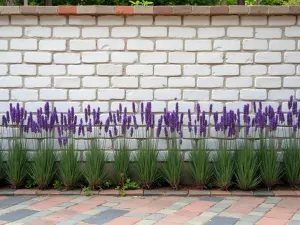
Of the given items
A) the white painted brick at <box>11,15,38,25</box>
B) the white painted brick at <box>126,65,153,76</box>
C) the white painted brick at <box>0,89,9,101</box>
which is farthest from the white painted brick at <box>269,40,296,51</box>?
the white painted brick at <box>0,89,9,101</box>

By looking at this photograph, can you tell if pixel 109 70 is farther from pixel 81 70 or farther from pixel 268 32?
pixel 268 32

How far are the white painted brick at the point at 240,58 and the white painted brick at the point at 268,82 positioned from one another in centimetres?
25

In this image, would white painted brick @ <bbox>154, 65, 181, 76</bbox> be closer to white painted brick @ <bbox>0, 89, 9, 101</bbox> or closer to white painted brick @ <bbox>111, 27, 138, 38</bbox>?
white painted brick @ <bbox>111, 27, 138, 38</bbox>

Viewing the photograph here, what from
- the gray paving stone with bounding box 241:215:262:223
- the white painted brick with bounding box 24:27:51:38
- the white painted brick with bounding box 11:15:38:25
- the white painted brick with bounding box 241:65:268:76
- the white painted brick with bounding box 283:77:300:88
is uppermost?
the white painted brick with bounding box 11:15:38:25

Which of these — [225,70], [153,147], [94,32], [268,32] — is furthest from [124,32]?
[268,32]

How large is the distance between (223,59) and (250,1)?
726 cm

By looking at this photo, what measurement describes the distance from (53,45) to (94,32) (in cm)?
52

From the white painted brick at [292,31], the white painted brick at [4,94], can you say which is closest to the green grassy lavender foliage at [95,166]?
the white painted brick at [4,94]

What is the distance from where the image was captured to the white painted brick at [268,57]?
594 cm

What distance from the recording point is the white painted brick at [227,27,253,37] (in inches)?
233

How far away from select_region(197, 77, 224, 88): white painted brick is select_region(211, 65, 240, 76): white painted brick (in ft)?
0.20

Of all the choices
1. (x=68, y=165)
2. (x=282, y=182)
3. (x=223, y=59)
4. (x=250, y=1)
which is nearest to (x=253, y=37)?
(x=223, y=59)

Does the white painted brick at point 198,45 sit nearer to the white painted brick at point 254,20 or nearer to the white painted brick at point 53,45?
the white painted brick at point 254,20

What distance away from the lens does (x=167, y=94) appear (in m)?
5.99
